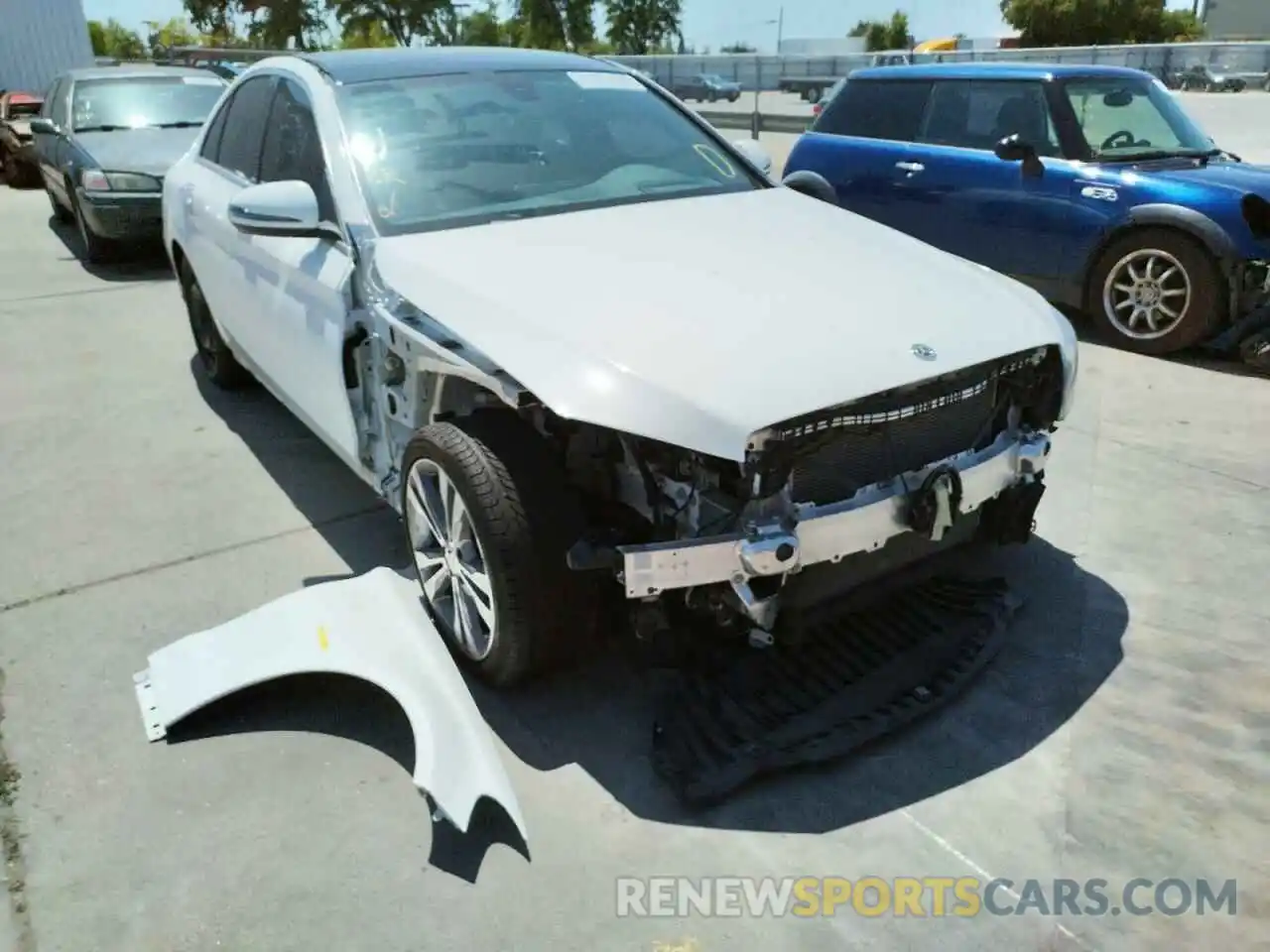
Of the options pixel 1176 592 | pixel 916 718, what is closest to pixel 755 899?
pixel 916 718

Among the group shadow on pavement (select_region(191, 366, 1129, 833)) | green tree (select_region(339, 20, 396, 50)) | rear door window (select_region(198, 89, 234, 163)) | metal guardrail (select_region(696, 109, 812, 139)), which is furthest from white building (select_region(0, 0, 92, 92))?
green tree (select_region(339, 20, 396, 50))

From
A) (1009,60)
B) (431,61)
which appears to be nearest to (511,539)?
(431,61)

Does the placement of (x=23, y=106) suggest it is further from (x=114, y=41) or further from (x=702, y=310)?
(x=114, y=41)

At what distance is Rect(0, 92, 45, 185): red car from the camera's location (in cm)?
1467

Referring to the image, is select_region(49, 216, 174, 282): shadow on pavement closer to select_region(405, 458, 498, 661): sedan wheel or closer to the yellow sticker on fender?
the yellow sticker on fender

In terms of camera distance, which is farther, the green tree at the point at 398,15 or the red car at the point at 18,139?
the green tree at the point at 398,15

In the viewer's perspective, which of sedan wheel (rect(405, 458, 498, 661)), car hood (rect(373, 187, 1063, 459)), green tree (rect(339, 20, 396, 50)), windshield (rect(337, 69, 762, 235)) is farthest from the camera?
green tree (rect(339, 20, 396, 50))

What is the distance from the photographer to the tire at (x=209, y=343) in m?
5.50

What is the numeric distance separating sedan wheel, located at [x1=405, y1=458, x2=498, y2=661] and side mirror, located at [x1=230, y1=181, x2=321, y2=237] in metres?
0.94

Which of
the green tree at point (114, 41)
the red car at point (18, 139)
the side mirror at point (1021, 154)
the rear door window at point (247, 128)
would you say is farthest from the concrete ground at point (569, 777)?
the green tree at point (114, 41)

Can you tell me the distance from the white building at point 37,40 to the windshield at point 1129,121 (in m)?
23.3

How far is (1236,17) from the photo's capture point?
67.6 meters

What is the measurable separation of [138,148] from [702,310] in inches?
324

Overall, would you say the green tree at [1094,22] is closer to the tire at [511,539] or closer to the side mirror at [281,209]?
the side mirror at [281,209]
